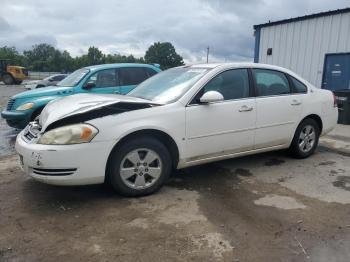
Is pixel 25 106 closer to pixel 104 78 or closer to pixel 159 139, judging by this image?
pixel 104 78

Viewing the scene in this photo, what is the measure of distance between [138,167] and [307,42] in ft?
33.1

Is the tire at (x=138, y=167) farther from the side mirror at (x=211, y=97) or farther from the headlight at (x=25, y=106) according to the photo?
the headlight at (x=25, y=106)

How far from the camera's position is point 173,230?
10.4 feet

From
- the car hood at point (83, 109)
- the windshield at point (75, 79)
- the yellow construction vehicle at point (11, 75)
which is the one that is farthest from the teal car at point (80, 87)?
the yellow construction vehicle at point (11, 75)

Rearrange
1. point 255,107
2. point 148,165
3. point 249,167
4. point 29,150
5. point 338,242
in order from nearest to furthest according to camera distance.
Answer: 1. point 338,242
2. point 29,150
3. point 148,165
4. point 255,107
5. point 249,167

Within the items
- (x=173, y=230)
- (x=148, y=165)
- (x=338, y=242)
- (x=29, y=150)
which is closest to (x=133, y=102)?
(x=148, y=165)

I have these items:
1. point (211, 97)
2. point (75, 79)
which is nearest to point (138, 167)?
point (211, 97)

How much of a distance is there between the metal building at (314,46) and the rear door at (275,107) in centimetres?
679

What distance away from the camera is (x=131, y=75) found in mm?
8141

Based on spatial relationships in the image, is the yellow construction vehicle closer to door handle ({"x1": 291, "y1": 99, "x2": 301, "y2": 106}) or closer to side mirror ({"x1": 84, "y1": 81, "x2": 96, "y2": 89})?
side mirror ({"x1": 84, "y1": 81, "x2": 96, "y2": 89})

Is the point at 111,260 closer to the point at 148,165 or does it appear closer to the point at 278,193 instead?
the point at 148,165

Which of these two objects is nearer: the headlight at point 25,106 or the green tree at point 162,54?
the headlight at point 25,106

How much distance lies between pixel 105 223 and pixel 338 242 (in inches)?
83.8

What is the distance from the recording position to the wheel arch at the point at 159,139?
3.70 m
